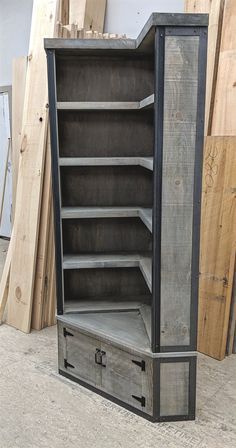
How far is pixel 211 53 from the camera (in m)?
2.31

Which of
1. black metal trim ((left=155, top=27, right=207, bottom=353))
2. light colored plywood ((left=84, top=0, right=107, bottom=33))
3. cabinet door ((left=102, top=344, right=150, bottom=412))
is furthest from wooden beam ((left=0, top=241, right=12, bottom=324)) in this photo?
light colored plywood ((left=84, top=0, right=107, bottom=33))

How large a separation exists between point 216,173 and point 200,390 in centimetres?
118

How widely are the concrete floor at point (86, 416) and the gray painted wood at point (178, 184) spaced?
41 centimetres

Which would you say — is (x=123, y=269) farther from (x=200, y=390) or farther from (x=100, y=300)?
(x=200, y=390)

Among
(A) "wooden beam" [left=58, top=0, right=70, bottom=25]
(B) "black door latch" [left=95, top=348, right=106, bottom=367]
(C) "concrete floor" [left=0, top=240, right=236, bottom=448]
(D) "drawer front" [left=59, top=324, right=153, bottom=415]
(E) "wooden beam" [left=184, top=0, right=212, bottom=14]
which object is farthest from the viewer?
(A) "wooden beam" [left=58, top=0, right=70, bottom=25]

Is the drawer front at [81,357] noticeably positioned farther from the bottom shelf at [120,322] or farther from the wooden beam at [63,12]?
the wooden beam at [63,12]

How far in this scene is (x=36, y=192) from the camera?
263cm

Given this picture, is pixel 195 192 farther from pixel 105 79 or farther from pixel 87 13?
pixel 87 13

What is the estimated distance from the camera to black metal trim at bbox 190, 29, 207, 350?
149 cm

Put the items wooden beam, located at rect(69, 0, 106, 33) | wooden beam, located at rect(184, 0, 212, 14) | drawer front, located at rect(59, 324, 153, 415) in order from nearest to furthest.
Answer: drawer front, located at rect(59, 324, 153, 415)
wooden beam, located at rect(184, 0, 212, 14)
wooden beam, located at rect(69, 0, 106, 33)

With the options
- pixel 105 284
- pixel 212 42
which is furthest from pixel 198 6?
pixel 105 284

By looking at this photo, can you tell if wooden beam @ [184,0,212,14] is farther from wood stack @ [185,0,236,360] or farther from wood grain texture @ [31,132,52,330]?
wood grain texture @ [31,132,52,330]

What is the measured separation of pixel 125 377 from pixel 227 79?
5.59ft

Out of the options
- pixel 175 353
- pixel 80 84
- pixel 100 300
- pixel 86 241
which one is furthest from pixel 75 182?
pixel 175 353
